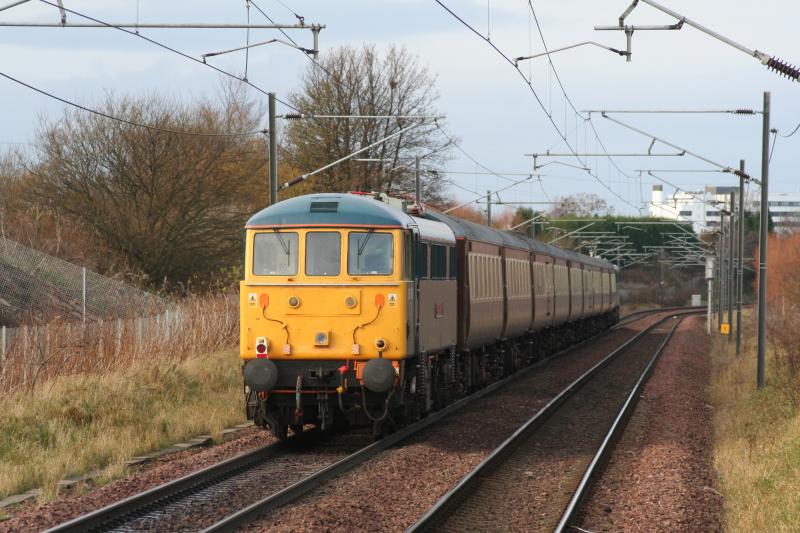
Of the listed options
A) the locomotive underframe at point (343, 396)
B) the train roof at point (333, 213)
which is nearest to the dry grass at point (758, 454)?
the locomotive underframe at point (343, 396)

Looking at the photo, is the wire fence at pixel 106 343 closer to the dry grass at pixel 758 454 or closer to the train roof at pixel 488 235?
the train roof at pixel 488 235

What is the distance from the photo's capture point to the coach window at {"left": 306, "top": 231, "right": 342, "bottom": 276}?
1420 centimetres

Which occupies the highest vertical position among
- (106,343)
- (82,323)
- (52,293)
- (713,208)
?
(713,208)

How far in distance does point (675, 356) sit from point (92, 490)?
86.8ft

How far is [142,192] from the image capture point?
3609cm

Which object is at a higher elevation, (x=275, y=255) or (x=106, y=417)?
(x=275, y=255)

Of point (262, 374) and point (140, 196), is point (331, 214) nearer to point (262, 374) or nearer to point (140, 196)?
point (262, 374)

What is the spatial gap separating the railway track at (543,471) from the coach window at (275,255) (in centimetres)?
339

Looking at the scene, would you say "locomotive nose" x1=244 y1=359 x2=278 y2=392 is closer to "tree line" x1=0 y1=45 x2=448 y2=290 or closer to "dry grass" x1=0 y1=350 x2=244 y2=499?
"dry grass" x1=0 y1=350 x2=244 y2=499

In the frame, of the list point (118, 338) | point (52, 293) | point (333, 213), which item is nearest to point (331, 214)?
point (333, 213)

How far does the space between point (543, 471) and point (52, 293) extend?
1598 centimetres

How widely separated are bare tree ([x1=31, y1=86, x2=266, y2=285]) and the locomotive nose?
21.7 metres

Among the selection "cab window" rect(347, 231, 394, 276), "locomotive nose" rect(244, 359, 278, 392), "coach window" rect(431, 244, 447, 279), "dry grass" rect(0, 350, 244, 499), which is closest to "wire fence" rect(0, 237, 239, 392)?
"dry grass" rect(0, 350, 244, 499)

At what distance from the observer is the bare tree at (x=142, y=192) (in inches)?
1398
